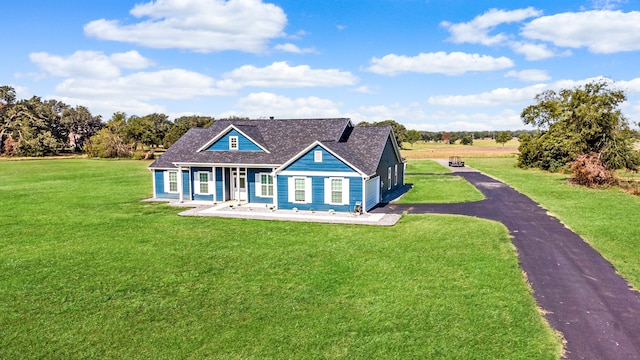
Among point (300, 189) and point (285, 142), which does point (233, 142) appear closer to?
point (285, 142)

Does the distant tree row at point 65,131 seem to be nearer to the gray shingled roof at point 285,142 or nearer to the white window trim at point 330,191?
the gray shingled roof at point 285,142

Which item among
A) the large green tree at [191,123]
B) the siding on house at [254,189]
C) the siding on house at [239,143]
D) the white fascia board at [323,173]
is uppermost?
the large green tree at [191,123]

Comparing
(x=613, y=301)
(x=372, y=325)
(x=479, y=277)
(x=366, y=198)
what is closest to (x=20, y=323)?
(x=372, y=325)

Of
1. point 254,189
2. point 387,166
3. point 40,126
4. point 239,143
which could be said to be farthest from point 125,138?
point 387,166

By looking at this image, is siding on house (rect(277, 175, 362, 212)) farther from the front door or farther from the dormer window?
the dormer window

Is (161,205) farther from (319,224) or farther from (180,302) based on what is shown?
(180,302)

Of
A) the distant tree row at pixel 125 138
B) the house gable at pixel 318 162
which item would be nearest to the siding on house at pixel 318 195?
the house gable at pixel 318 162
